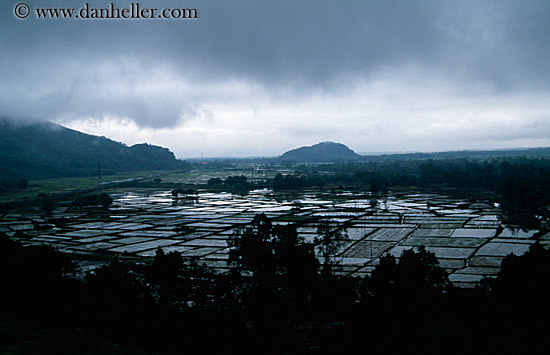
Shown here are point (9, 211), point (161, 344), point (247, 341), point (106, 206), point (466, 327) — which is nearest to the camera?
point (161, 344)

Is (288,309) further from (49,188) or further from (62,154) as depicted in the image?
(62,154)

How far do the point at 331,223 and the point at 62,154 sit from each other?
416ft

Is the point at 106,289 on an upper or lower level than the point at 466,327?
upper

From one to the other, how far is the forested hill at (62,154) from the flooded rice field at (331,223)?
221 ft

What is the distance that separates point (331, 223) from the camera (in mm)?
37875

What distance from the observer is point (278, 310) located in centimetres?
1539

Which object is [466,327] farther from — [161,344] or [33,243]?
[33,243]

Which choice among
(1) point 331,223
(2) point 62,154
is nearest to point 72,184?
(2) point 62,154

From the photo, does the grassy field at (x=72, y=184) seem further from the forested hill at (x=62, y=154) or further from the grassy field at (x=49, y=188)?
the forested hill at (x=62, y=154)

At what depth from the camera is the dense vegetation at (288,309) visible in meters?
11.9

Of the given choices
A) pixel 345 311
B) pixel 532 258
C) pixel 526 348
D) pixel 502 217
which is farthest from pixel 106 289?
pixel 502 217

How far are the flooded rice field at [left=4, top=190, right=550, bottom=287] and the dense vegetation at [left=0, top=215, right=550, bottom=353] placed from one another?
5351 millimetres

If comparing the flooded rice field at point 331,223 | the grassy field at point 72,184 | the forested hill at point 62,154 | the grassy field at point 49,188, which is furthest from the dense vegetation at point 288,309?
the forested hill at point 62,154

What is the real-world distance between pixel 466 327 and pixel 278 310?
665 cm
